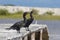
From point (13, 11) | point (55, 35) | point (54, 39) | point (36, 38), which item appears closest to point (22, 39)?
point (36, 38)

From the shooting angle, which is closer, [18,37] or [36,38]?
[18,37]

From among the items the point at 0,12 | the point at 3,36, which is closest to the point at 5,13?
the point at 0,12

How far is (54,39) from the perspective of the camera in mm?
20953

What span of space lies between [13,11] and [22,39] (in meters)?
39.9

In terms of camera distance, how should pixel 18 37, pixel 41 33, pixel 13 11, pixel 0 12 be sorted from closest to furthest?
1. pixel 18 37
2. pixel 41 33
3. pixel 0 12
4. pixel 13 11

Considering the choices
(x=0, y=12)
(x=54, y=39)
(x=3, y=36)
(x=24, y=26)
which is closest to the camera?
(x=3, y=36)

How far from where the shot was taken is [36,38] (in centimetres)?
1550

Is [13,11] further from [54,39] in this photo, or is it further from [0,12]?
[54,39]

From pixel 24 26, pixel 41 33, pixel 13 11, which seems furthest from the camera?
pixel 13 11

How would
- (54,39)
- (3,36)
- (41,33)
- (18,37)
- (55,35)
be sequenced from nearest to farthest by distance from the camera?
(3,36), (18,37), (41,33), (54,39), (55,35)

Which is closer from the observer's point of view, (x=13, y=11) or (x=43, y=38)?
(x=43, y=38)

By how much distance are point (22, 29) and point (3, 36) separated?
10.2 ft

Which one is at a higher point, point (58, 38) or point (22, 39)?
point (22, 39)

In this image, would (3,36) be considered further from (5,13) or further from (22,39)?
(5,13)
